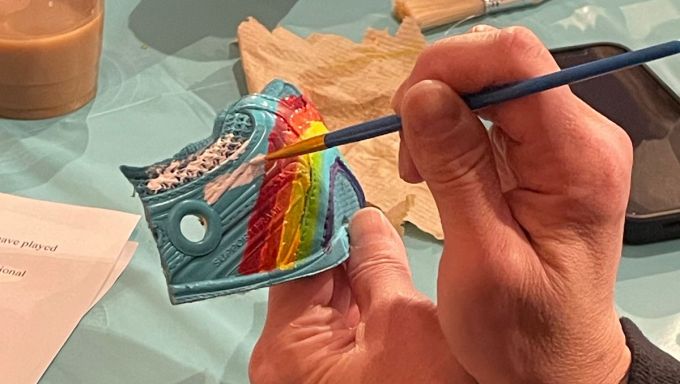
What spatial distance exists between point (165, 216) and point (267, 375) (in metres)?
0.13

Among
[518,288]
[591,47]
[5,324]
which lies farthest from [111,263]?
[591,47]

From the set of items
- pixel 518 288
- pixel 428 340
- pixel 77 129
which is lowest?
pixel 77 129

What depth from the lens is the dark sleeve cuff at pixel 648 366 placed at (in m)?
0.52

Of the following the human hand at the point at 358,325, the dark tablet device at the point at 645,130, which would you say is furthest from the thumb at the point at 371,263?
the dark tablet device at the point at 645,130

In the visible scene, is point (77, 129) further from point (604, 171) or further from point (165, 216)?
point (604, 171)

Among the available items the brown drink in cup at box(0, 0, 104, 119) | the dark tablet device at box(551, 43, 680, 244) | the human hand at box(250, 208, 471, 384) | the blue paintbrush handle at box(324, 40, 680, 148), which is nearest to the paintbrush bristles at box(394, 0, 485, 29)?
the dark tablet device at box(551, 43, 680, 244)

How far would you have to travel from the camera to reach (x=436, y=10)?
40.1 inches

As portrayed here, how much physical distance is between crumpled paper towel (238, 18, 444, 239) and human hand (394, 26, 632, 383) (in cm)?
32

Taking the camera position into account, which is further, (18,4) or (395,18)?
(395,18)

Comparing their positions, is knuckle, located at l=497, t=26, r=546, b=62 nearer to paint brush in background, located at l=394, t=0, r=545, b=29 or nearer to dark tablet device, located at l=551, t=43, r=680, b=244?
dark tablet device, located at l=551, t=43, r=680, b=244

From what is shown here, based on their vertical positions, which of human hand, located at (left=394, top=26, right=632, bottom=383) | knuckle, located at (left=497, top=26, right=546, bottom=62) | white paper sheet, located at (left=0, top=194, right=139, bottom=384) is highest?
knuckle, located at (left=497, top=26, right=546, bottom=62)

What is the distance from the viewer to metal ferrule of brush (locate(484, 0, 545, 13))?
104 cm

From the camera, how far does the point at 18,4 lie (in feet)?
2.87

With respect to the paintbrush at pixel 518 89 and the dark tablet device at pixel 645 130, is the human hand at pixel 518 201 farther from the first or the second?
the dark tablet device at pixel 645 130
